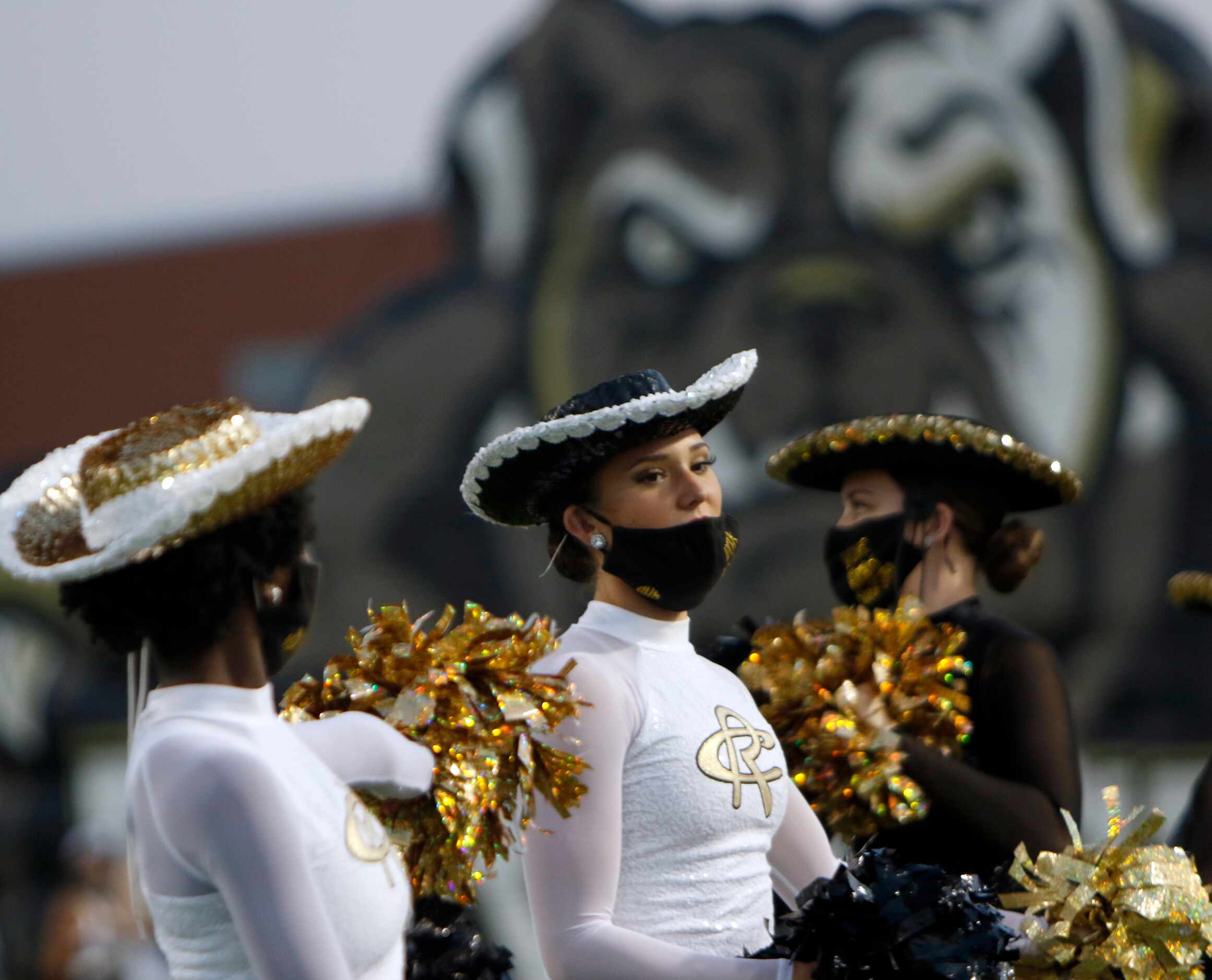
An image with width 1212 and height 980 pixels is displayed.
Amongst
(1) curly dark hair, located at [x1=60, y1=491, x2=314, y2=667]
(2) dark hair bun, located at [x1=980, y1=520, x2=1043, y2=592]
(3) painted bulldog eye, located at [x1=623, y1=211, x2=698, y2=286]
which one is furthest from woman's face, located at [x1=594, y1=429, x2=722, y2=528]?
(3) painted bulldog eye, located at [x1=623, y1=211, x2=698, y2=286]

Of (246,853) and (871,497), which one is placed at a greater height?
(246,853)

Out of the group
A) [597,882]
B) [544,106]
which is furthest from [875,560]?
[544,106]

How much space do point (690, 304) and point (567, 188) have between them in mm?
1324

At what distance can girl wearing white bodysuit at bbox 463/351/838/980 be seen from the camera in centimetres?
292

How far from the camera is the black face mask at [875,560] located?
4152 mm

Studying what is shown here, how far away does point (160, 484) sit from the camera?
2.31 m

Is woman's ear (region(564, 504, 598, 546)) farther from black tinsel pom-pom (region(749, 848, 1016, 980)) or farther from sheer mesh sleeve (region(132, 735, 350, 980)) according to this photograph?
sheer mesh sleeve (region(132, 735, 350, 980))

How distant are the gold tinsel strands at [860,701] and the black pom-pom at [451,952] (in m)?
0.97

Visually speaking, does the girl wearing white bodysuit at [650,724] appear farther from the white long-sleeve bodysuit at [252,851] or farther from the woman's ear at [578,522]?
the white long-sleeve bodysuit at [252,851]

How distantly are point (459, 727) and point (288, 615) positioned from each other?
0.53m

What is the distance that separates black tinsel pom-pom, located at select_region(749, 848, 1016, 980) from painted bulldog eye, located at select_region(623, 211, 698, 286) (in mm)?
9717

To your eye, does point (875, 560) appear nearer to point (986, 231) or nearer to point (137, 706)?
point (137, 706)

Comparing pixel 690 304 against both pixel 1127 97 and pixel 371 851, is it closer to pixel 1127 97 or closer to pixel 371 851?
pixel 1127 97

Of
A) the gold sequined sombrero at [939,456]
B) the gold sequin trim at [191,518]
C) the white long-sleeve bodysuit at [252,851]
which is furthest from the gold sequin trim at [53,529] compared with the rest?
the gold sequined sombrero at [939,456]
